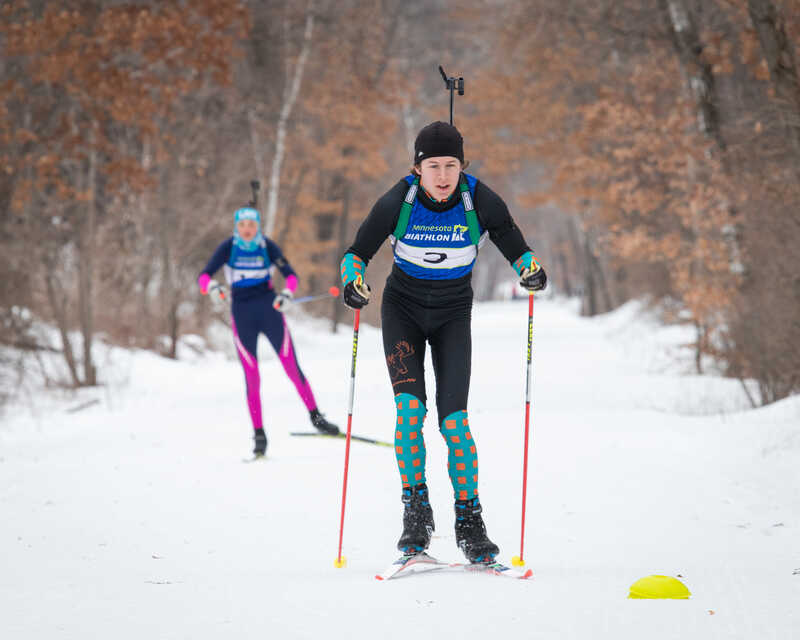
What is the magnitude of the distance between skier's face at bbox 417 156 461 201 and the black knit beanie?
0.10 feet

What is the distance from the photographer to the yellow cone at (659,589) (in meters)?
3.76

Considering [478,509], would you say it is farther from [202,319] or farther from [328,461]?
[202,319]

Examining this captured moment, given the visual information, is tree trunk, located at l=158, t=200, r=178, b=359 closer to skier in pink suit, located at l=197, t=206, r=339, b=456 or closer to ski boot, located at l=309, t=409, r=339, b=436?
skier in pink suit, located at l=197, t=206, r=339, b=456

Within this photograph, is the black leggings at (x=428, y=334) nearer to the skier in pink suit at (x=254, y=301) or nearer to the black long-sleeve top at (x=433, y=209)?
the black long-sleeve top at (x=433, y=209)

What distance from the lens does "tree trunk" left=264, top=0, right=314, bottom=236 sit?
20375 millimetres

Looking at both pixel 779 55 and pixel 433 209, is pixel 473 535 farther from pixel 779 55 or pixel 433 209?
pixel 779 55

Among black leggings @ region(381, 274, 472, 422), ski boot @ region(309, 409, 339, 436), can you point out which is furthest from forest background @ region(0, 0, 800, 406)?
black leggings @ region(381, 274, 472, 422)

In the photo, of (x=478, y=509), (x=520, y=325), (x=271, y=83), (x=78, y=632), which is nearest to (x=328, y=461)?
(x=478, y=509)

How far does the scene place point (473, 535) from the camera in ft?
14.3

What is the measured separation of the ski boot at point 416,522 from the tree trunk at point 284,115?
1621cm

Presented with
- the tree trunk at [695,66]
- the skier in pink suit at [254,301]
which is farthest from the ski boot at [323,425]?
the tree trunk at [695,66]

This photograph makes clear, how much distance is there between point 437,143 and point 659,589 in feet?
8.00

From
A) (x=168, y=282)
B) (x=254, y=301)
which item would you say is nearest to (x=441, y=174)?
(x=254, y=301)

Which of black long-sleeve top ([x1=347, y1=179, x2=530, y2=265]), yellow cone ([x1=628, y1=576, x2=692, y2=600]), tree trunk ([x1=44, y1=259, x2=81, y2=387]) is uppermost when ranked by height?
black long-sleeve top ([x1=347, y1=179, x2=530, y2=265])
